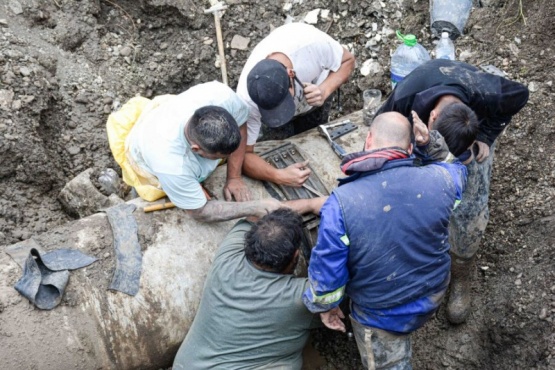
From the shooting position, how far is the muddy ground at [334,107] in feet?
16.1

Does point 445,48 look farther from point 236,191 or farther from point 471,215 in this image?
point 236,191

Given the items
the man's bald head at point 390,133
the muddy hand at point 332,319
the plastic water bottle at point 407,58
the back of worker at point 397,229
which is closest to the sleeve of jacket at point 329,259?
the back of worker at point 397,229

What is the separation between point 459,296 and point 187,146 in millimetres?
2410

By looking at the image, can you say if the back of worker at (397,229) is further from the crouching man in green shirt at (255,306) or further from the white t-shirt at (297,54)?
the white t-shirt at (297,54)

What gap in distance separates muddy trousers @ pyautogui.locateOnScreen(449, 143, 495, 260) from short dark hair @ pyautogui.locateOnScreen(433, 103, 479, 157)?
2.30 feet

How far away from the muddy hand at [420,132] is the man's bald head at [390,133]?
0.14 ft

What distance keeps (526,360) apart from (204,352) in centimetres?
226

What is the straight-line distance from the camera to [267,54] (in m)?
4.73

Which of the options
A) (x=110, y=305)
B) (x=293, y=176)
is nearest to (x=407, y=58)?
(x=293, y=176)

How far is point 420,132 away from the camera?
3.77 m

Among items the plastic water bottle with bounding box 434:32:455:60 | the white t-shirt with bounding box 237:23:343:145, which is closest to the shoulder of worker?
the white t-shirt with bounding box 237:23:343:145

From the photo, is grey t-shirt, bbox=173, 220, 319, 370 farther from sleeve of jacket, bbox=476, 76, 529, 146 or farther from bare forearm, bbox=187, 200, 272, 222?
sleeve of jacket, bbox=476, 76, 529, 146

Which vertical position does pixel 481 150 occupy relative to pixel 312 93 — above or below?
below

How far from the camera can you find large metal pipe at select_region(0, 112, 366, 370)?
4.01 metres
